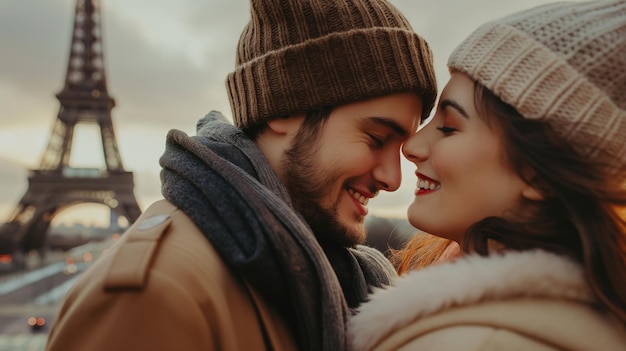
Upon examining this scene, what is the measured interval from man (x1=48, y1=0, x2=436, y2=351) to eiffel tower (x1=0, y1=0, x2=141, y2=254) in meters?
24.4

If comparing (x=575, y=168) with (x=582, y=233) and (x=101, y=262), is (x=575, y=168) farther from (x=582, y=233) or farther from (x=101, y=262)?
(x=101, y=262)

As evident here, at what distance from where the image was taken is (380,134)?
2.57 meters

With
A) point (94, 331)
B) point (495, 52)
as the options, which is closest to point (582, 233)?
point (495, 52)

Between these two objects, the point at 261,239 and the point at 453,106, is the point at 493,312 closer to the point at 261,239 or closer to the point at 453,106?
the point at 261,239

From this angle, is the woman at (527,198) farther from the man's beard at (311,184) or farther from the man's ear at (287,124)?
the man's ear at (287,124)

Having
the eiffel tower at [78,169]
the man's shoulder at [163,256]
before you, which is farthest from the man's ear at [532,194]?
the eiffel tower at [78,169]

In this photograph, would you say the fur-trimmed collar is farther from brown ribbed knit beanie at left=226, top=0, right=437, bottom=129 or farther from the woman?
brown ribbed knit beanie at left=226, top=0, right=437, bottom=129

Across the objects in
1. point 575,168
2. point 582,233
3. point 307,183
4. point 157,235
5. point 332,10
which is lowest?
point 582,233

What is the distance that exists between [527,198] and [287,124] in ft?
3.50

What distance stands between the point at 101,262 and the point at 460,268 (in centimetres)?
108

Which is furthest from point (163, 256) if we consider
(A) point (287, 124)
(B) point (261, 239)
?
(A) point (287, 124)

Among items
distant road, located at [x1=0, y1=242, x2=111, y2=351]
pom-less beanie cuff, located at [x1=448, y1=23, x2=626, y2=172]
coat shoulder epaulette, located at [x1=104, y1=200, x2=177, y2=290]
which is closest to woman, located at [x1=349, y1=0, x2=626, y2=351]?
pom-less beanie cuff, located at [x1=448, y1=23, x2=626, y2=172]

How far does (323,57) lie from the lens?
8.21 ft

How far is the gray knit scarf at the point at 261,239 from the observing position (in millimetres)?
1767
